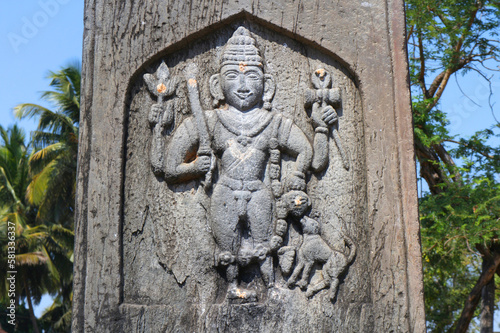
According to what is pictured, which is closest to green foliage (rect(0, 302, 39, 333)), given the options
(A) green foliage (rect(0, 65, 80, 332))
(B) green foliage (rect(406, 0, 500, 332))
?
(A) green foliage (rect(0, 65, 80, 332))

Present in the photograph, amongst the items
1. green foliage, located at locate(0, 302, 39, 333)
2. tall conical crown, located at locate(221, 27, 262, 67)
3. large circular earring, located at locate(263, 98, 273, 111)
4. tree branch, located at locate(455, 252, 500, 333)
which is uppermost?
tall conical crown, located at locate(221, 27, 262, 67)

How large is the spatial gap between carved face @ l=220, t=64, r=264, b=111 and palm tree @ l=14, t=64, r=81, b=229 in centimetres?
1274

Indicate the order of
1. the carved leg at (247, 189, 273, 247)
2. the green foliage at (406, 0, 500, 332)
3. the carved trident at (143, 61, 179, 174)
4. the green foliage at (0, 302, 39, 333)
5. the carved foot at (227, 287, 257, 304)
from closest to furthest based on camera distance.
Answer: the carved foot at (227, 287, 257, 304), the carved leg at (247, 189, 273, 247), the carved trident at (143, 61, 179, 174), the green foliage at (406, 0, 500, 332), the green foliage at (0, 302, 39, 333)

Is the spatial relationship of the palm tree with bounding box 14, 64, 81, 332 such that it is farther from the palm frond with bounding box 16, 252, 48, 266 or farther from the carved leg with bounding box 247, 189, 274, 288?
the carved leg with bounding box 247, 189, 274, 288

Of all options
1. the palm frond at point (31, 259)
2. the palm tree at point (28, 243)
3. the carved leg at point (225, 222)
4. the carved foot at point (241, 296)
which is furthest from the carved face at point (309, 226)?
the palm frond at point (31, 259)

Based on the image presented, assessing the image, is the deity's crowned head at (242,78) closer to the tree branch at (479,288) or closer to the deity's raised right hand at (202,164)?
the deity's raised right hand at (202,164)

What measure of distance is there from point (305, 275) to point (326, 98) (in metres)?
1.28

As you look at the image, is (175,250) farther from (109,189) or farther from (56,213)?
(56,213)

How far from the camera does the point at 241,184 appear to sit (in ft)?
13.8

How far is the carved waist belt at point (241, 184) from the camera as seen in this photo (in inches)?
165

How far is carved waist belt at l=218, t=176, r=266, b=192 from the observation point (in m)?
4.19

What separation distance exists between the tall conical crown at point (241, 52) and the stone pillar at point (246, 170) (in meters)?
0.01

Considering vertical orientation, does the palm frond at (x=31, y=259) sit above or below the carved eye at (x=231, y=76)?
below

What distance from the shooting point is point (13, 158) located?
1850 centimetres
